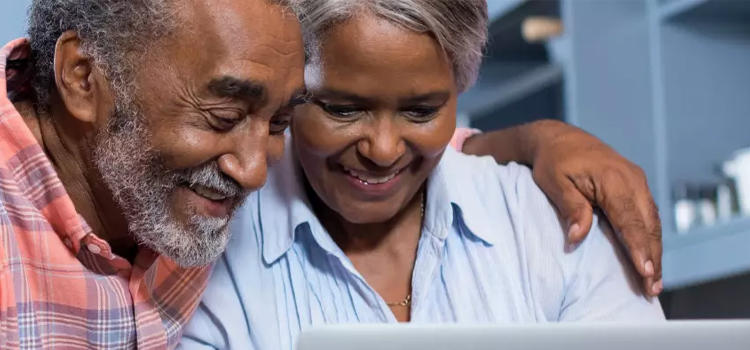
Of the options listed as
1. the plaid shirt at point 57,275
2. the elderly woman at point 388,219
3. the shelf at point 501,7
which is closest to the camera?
the plaid shirt at point 57,275

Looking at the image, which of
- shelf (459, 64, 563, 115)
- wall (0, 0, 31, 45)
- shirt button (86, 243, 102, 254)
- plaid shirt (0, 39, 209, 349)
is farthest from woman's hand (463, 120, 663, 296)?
shelf (459, 64, 563, 115)

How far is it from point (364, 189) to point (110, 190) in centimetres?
34

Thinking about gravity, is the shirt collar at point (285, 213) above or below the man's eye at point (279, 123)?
below

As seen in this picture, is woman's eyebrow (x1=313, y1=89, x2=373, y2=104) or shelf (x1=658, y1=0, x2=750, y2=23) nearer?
woman's eyebrow (x1=313, y1=89, x2=373, y2=104)

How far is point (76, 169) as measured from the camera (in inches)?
57.2

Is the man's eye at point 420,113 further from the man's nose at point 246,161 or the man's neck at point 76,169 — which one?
the man's neck at point 76,169

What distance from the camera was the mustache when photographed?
4.55 feet

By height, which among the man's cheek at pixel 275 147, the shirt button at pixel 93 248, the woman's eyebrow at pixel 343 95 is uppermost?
the woman's eyebrow at pixel 343 95

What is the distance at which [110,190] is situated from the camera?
1.44 metres

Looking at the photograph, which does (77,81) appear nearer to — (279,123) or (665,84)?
(279,123)

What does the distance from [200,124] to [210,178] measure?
64 millimetres

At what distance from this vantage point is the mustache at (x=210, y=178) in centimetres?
139

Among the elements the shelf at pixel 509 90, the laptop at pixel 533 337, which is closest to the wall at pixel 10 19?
the laptop at pixel 533 337

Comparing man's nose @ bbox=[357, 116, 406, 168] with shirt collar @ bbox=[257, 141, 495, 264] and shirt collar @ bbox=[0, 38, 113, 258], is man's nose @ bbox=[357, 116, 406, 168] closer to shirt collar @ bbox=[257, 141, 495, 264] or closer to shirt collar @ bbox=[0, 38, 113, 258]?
shirt collar @ bbox=[257, 141, 495, 264]
